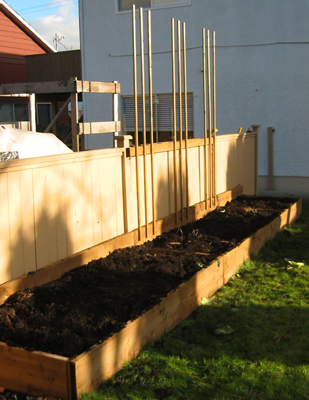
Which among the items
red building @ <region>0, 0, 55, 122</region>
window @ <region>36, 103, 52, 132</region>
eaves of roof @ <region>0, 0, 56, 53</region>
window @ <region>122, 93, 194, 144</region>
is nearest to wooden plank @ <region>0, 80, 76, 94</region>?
window @ <region>122, 93, 194, 144</region>

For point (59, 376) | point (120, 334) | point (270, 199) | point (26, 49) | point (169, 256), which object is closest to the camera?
point (59, 376)

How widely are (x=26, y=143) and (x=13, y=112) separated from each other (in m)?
15.5

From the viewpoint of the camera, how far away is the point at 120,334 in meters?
3.58

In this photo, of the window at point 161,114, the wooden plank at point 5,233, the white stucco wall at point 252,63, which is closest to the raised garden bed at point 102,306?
the wooden plank at point 5,233

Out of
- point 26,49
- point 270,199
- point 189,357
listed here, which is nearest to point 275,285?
point 189,357

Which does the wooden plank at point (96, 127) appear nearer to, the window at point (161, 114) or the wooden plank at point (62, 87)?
the wooden plank at point (62, 87)

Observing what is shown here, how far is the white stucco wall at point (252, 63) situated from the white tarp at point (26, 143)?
7520mm

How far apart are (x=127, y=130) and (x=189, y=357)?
10.6m

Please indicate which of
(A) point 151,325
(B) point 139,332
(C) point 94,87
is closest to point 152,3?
(C) point 94,87

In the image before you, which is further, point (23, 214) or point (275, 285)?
point (275, 285)

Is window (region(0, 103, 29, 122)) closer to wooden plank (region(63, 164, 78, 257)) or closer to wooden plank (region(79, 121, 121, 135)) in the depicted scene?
wooden plank (region(79, 121, 121, 135))

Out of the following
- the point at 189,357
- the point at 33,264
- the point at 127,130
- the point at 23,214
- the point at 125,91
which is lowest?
the point at 189,357

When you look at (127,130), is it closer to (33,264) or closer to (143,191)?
(143,191)

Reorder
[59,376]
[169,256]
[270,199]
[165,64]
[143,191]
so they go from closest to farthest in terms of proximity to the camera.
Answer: [59,376]
[169,256]
[143,191]
[270,199]
[165,64]
